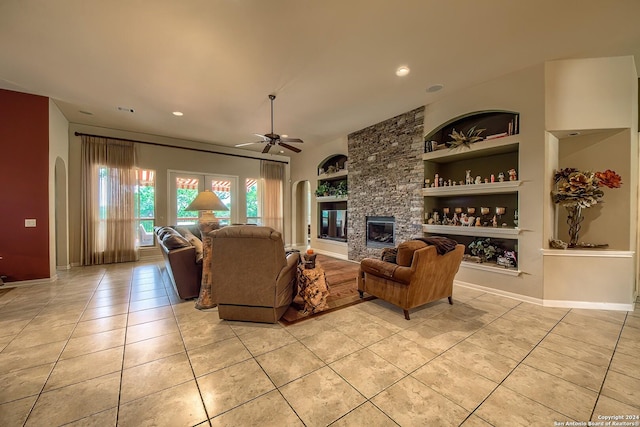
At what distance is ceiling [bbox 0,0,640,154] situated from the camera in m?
2.33

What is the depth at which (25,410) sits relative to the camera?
1554 mm

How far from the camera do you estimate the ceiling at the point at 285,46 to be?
2.33 m

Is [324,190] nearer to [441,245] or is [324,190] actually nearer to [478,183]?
[478,183]

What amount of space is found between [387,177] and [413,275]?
2973 mm

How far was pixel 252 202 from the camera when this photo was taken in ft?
26.5

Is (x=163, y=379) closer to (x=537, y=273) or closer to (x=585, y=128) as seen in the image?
(x=537, y=273)

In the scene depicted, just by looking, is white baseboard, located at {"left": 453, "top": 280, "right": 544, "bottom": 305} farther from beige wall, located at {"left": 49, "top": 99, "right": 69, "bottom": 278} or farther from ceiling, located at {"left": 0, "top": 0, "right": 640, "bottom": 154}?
beige wall, located at {"left": 49, "top": 99, "right": 69, "bottom": 278}

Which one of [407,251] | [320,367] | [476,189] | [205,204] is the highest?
[476,189]

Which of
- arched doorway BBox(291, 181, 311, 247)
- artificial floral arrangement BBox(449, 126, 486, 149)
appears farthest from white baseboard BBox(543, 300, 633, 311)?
arched doorway BBox(291, 181, 311, 247)

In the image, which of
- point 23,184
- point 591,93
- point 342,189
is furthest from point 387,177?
point 23,184

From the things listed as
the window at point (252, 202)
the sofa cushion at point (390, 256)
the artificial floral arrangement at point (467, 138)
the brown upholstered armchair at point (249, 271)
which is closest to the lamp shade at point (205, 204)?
the brown upholstered armchair at point (249, 271)

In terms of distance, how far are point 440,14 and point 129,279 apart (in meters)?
6.05

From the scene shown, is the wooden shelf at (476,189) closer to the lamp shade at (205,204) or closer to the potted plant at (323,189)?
the potted plant at (323,189)

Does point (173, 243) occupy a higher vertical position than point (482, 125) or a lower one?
lower
